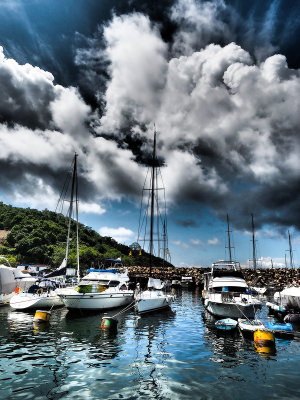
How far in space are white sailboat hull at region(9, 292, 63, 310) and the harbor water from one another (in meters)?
4.96

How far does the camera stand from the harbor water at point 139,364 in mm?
8406

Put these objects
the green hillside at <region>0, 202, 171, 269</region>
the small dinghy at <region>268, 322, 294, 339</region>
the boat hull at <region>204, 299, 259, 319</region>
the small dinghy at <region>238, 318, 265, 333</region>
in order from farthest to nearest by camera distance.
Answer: the green hillside at <region>0, 202, 171, 269</region>
the boat hull at <region>204, 299, 259, 319</region>
the small dinghy at <region>268, 322, 294, 339</region>
the small dinghy at <region>238, 318, 265, 333</region>

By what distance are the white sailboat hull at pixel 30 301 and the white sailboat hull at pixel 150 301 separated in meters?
8.02

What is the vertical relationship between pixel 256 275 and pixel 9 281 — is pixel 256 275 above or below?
below

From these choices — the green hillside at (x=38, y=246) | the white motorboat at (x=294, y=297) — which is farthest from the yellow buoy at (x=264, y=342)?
the green hillside at (x=38, y=246)

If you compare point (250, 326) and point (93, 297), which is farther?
point (93, 297)

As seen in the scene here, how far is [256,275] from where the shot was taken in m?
71.3

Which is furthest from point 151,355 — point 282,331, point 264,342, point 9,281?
point 9,281

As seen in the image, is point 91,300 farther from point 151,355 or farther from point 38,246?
point 38,246

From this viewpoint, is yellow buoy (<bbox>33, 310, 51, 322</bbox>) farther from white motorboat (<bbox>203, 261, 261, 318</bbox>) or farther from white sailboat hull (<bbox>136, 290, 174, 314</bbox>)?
white motorboat (<bbox>203, 261, 261, 318</bbox>)

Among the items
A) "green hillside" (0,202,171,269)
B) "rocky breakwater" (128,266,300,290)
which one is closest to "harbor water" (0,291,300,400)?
"rocky breakwater" (128,266,300,290)

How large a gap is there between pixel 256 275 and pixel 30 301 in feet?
213

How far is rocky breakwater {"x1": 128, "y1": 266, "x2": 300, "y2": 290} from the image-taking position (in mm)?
64381

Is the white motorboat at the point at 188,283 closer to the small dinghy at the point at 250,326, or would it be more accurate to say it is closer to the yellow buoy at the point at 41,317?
the small dinghy at the point at 250,326
